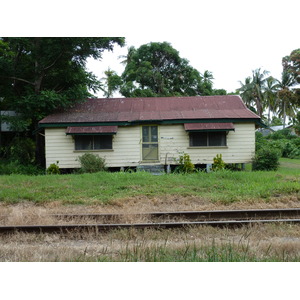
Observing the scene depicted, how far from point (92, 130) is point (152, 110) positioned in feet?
13.0

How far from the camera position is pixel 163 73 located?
32.5 metres

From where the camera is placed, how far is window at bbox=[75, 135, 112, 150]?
16281mm

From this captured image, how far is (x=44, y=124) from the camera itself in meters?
15.9

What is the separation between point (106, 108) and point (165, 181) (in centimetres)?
822

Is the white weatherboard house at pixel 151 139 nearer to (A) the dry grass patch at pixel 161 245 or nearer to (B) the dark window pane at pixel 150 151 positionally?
(B) the dark window pane at pixel 150 151

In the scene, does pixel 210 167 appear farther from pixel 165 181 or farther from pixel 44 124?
pixel 44 124

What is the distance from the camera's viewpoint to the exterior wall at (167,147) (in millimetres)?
16219

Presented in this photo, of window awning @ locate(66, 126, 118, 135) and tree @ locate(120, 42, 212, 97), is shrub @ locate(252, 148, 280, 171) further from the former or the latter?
tree @ locate(120, 42, 212, 97)

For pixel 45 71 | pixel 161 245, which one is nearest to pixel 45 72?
pixel 45 71

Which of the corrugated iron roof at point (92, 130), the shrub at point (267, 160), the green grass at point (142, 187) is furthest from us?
the corrugated iron roof at point (92, 130)

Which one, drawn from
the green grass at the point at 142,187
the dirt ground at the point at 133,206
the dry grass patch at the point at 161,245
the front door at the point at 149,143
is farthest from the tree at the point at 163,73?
the dry grass patch at the point at 161,245

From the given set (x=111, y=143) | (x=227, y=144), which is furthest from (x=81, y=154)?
(x=227, y=144)

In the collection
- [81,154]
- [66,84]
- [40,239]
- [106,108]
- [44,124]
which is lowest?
[40,239]

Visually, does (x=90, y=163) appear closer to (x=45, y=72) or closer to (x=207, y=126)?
(x=207, y=126)
